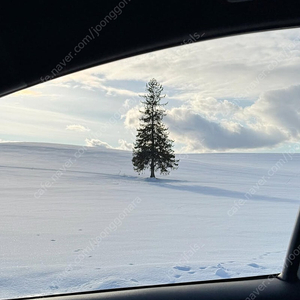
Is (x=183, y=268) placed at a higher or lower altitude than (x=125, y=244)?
lower

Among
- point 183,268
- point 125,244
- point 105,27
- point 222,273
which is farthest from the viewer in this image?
point 125,244

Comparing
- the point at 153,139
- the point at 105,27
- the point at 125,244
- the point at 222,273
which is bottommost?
the point at 222,273

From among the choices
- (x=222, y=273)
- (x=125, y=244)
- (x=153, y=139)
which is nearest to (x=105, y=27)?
(x=222, y=273)

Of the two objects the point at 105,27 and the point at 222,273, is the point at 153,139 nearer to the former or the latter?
the point at 222,273

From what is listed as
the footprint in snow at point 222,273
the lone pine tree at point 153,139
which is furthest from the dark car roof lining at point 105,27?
the lone pine tree at point 153,139

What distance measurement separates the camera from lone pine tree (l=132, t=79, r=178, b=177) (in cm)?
646

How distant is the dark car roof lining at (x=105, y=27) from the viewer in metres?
1.29

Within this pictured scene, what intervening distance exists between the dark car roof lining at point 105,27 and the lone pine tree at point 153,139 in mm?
3479

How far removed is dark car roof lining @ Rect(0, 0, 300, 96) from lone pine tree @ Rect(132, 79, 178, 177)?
137 inches

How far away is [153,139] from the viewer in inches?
329

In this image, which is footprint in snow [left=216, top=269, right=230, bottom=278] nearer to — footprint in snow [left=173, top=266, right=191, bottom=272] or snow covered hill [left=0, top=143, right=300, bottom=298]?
snow covered hill [left=0, top=143, right=300, bottom=298]

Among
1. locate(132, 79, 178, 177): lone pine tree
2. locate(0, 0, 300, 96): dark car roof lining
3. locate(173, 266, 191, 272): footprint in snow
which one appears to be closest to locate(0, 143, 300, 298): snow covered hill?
locate(173, 266, 191, 272): footprint in snow

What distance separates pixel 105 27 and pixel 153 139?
6.99 m

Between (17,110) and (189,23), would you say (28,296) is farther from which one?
(189,23)
